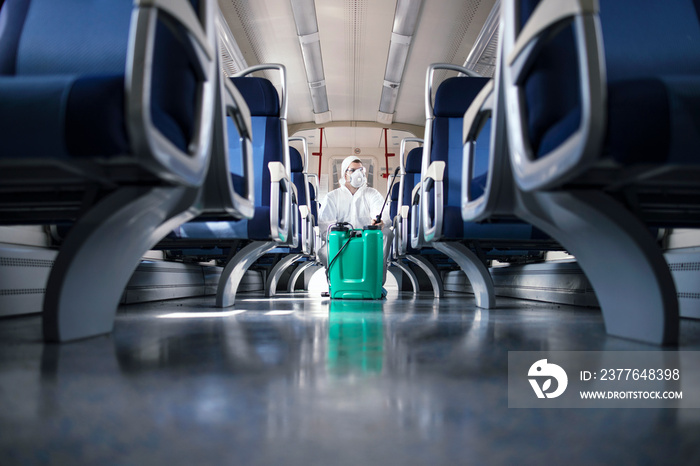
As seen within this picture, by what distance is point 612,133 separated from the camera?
92cm

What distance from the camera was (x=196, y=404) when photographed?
27.5 inches

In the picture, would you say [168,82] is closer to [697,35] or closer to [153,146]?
[153,146]

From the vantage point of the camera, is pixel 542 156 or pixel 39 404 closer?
pixel 39 404

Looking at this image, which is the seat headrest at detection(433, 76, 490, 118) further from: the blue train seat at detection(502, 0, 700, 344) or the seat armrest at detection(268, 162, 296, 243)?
the blue train seat at detection(502, 0, 700, 344)

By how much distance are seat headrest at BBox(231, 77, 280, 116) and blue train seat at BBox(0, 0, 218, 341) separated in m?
1.50

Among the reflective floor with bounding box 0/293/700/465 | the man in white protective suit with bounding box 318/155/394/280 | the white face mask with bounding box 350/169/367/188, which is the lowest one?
the reflective floor with bounding box 0/293/700/465

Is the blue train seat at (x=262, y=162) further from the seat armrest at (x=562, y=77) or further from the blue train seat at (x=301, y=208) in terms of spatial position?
the seat armrest at (x=562, y=77)

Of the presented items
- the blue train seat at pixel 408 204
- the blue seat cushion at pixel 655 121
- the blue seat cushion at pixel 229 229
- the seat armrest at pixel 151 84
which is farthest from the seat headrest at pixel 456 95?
the blue seat cushion at pixel 655 121

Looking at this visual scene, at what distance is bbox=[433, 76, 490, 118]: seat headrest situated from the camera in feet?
9.25

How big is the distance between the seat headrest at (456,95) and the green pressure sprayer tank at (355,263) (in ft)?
5.22

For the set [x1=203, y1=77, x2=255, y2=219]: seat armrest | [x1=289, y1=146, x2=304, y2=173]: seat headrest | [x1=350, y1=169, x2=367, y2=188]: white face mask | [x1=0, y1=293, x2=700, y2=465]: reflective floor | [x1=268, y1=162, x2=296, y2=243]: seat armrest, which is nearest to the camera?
[x1=0, y1=293, x2=700, y2=465]: reflective floor

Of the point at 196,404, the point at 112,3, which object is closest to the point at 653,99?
the point at 196,404

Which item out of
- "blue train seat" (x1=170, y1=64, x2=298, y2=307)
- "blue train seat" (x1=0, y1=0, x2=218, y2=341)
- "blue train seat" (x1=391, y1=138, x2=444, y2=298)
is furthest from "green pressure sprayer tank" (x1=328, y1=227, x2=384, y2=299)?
"blue train seat" (x1=0, y1=0, x2=218, y2=341)

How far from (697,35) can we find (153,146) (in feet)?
5.59
